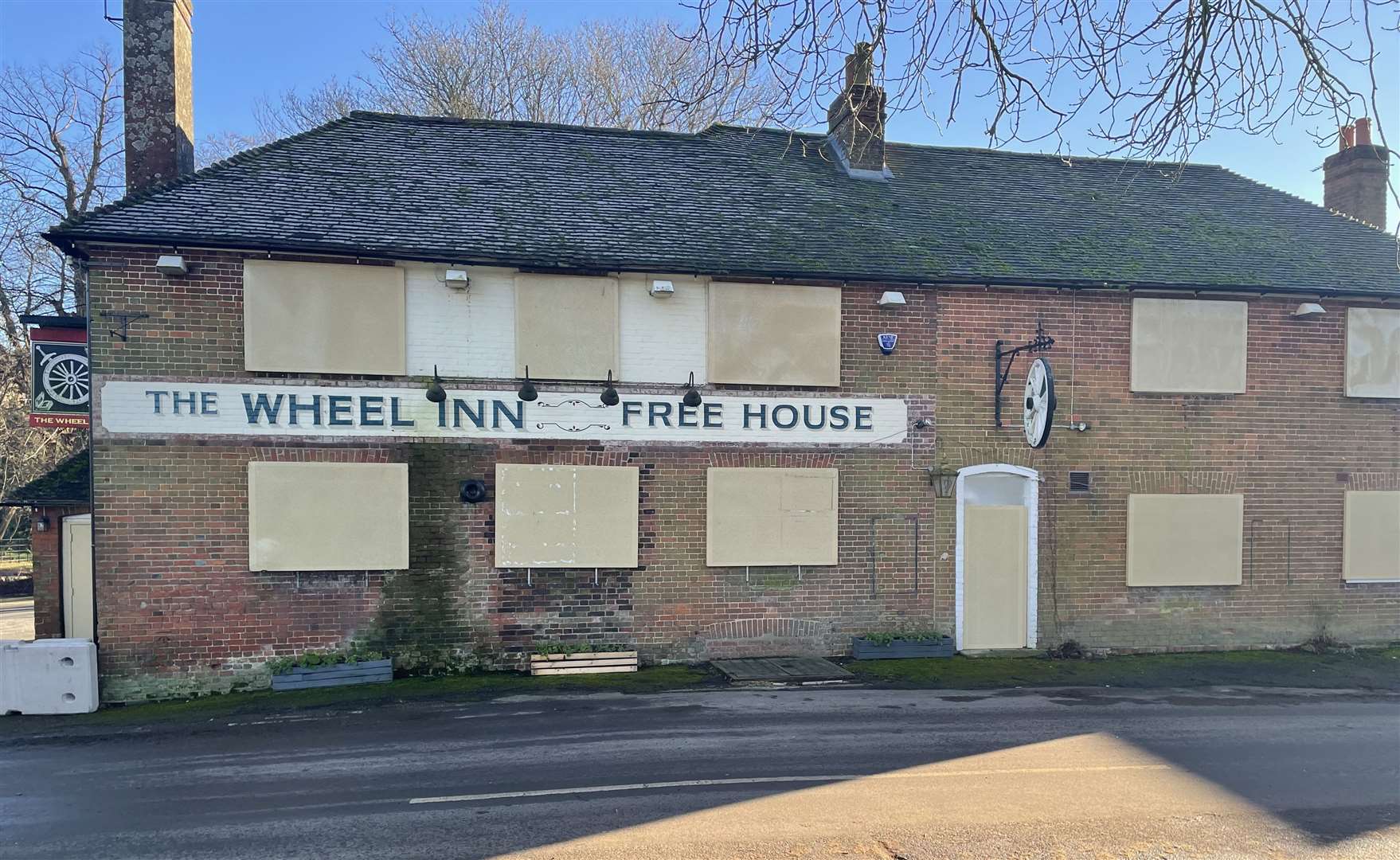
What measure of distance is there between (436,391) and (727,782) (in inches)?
246

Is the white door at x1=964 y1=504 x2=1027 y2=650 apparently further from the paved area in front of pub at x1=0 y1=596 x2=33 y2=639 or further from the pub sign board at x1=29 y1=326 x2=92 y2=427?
the paved area in front of pub at x1=0 y1=596 x2=33 y2=639

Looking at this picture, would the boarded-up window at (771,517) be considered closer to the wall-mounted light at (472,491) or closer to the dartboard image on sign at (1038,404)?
the dartboard image on sign at (1038,404)

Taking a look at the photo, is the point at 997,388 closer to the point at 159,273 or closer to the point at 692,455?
the point at 692,455

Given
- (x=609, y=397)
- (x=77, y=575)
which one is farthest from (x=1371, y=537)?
(x=77, y=575)

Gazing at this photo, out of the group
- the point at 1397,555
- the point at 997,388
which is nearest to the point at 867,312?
the point at 997,388

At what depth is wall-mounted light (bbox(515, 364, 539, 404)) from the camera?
34.2 ft

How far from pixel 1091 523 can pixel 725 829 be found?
8726 mm

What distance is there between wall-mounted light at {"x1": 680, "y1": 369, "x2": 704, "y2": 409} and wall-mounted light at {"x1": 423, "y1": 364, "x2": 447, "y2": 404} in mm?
3231

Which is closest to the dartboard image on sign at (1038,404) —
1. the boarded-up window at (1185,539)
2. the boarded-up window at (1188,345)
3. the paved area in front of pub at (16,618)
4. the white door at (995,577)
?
the white door at (995,577)

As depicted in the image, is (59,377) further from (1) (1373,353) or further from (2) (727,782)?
(1) (1373,353)

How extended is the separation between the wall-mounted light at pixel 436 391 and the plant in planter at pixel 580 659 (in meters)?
3.57

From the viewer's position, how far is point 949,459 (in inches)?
461

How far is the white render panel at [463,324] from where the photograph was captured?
10.4 m

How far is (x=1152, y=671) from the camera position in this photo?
431 inches
